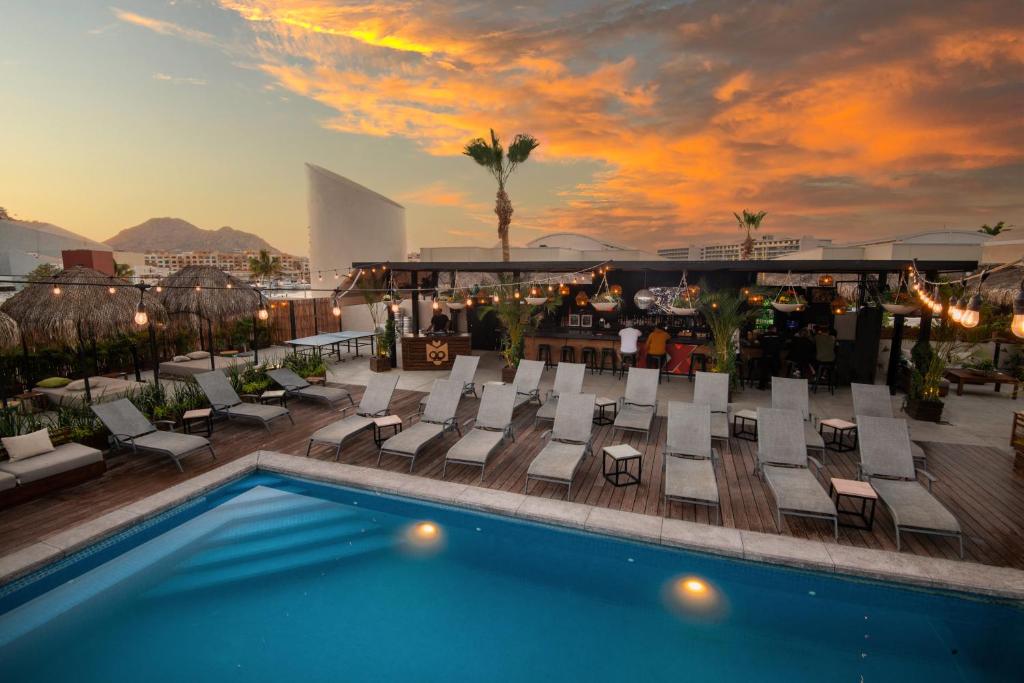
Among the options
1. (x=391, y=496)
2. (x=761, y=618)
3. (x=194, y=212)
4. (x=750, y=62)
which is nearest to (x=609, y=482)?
(x=761, y=618)

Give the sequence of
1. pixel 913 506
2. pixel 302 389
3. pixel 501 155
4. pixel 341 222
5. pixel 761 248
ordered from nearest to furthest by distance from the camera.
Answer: pixel 913 506, pixel 302 389, pixel 501 155, pixel 341 222, pixel 761 248

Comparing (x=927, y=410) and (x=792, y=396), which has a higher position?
(x=792, y=396)

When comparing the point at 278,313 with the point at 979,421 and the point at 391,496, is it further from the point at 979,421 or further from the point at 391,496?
the point at 979,421

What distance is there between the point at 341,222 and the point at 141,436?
19.7 m

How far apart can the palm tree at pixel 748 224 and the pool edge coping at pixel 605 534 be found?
26599mm

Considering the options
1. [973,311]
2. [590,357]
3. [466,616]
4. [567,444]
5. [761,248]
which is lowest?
[466,616]

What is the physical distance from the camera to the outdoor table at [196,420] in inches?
312

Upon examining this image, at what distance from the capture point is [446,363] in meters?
13.9

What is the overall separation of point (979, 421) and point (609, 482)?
27.5 ft

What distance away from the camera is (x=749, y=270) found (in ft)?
36.4

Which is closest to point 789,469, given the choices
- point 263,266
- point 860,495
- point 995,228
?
point 860,495

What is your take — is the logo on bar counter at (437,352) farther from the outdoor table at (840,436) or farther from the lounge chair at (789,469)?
the outdoor table at (840,436)

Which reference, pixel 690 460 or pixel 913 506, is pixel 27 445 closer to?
pixel 690 460

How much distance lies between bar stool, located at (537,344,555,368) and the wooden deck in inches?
224
